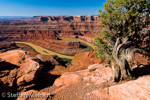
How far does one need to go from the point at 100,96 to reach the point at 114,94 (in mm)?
1093

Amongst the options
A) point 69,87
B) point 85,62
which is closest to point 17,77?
point 69,87

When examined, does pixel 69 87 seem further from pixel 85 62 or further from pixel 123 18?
pixel 85 62

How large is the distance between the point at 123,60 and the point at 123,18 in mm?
3942

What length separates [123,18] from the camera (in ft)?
27.9

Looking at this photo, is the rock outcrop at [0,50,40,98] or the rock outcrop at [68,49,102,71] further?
the rock outcrop at [68,49,102,71]

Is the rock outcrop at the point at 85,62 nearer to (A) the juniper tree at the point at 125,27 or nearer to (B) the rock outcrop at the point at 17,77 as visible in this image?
(B) the rock outcrop at the point at 17,77

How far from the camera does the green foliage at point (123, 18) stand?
27.5 feet

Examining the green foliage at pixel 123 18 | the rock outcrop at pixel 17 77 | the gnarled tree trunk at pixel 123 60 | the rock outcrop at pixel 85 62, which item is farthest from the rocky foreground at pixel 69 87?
the rock outcrop at pixel 85 62

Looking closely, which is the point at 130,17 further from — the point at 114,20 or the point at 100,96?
the point at 100,96

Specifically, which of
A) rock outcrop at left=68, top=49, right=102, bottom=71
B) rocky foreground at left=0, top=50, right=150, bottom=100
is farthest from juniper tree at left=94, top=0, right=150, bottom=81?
rock outcrop at left=68, top=49, right=102, bottom=71

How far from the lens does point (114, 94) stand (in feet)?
23.3

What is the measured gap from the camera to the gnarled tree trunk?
852 cm

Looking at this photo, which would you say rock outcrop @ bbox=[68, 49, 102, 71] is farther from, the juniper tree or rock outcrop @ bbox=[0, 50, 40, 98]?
the juniper tree

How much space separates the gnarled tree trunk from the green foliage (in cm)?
117
